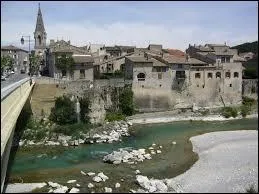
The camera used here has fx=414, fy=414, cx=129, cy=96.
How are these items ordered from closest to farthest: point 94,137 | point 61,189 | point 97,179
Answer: point 61,189 → point 97,179 → point 94,137

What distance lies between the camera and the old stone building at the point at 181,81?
170 feet

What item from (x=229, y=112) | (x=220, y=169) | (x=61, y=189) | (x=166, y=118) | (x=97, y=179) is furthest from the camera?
(x=229, y=112)

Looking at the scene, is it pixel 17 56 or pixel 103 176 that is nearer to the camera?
pixel 103 176

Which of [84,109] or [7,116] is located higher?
[7,116]

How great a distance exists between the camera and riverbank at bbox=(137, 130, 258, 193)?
25.7 metres

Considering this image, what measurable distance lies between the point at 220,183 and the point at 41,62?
2020 inches

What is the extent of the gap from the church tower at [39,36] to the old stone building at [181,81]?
73.8ft

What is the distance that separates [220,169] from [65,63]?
27.8 metres

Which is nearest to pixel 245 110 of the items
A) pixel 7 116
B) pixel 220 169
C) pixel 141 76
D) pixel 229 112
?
pixel 229 112

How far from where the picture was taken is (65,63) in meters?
51.1

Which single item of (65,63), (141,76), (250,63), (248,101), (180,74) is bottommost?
(248,101)

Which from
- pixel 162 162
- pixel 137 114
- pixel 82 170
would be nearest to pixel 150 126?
pixel 137 114

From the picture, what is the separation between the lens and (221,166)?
29812 mm

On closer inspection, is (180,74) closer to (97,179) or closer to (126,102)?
(126,102)
